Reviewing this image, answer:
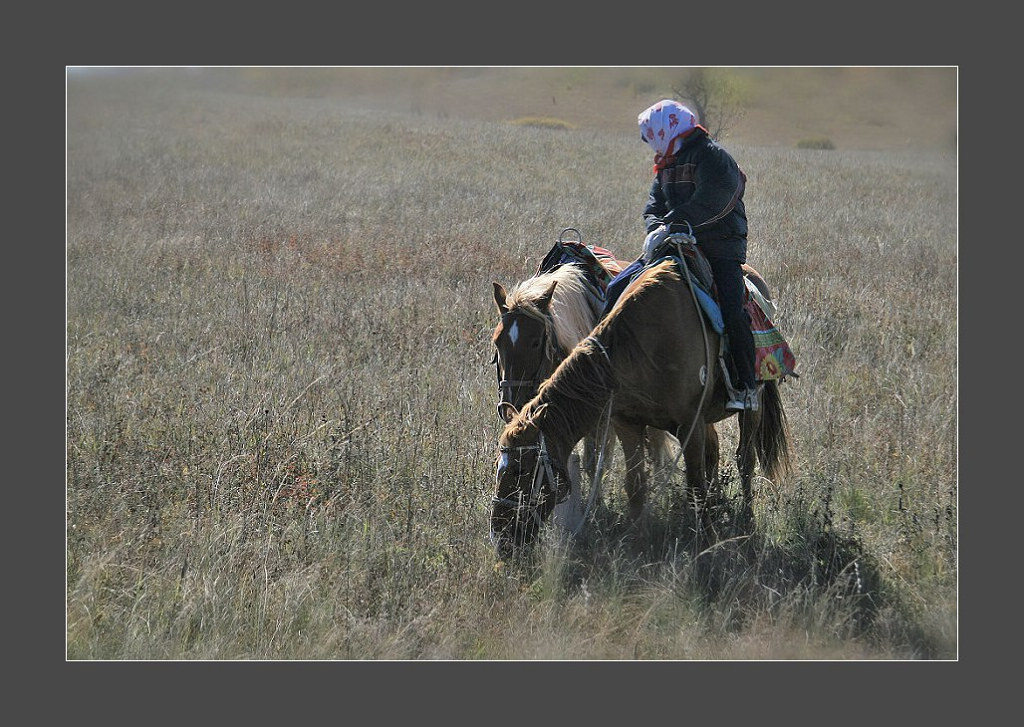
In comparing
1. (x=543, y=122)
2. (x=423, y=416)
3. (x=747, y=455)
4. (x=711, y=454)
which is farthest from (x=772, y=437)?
(x=543, y=122)

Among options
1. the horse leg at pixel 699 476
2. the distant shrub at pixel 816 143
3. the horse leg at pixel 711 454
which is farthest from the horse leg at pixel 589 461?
the distant shrub at pixel 816 143

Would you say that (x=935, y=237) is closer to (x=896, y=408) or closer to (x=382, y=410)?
(x=896, y=408)

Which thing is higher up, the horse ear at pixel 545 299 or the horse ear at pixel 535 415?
the horse ear at pixel 545 299

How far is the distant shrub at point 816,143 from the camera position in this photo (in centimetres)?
1402

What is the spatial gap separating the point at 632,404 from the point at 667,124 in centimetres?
190

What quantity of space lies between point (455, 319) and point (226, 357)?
8.65 feet

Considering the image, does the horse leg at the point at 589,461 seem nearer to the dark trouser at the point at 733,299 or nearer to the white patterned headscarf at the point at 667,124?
the dark trouser at the point at 733,299

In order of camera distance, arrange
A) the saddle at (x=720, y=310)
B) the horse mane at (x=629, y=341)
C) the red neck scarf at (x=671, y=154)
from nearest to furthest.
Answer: the horse mane at (x=629, y=341), the saddle at (x=720, y=310), the red neck scarf at (x=671, y=154)

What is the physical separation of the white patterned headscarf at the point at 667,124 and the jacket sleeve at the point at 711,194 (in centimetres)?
23

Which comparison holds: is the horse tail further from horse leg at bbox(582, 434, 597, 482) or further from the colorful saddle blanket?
horse leg at bbox(582, 434, 597, 482)

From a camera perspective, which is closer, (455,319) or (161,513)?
(161,513)

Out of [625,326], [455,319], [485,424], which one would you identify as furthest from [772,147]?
[625,326]

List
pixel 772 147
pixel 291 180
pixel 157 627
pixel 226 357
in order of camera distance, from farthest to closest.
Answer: pixel 291 180 < pixel 772 147 < pixel 226 357 < pixel 157 627

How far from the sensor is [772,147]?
51.9 feet
